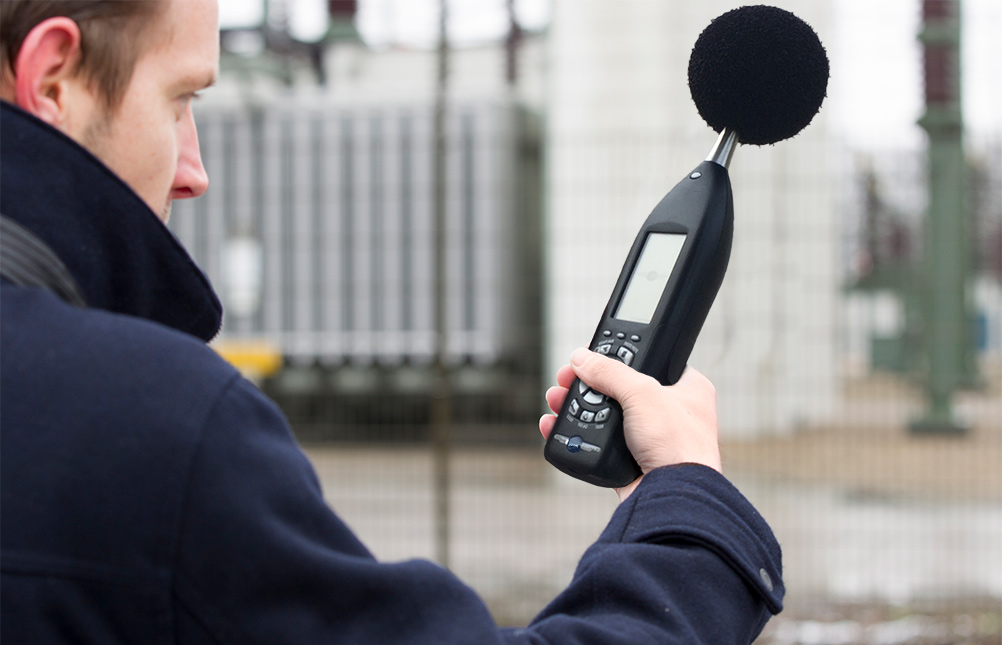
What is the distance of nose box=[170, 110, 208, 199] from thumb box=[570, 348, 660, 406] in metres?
0.39

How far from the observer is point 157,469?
2.08 feet

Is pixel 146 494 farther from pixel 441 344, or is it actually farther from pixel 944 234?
pixel 944 234

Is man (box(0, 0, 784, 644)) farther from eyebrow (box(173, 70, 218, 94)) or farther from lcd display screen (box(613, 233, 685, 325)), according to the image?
lcd display screen (box(613, 233, 685, 325))

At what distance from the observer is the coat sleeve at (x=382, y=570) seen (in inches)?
25.3

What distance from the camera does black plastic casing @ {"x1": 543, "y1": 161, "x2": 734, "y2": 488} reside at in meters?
0.93

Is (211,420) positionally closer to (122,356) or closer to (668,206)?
(122,356)

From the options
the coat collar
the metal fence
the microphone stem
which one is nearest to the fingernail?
the microphone stem

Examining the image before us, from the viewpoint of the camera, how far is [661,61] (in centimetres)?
644

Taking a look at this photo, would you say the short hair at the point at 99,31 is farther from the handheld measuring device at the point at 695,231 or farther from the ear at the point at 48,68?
the handheld measuring device at the point at 695,231

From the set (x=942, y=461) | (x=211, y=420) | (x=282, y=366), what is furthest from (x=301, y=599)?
(x=282, y=366)

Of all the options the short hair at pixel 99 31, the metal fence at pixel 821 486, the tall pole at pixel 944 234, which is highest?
the short hair at pixel 99 31

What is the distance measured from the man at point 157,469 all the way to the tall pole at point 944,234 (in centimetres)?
438

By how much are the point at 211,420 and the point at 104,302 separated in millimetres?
161

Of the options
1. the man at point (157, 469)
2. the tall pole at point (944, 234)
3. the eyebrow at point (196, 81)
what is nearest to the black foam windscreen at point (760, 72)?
the man at point (157, 469)
